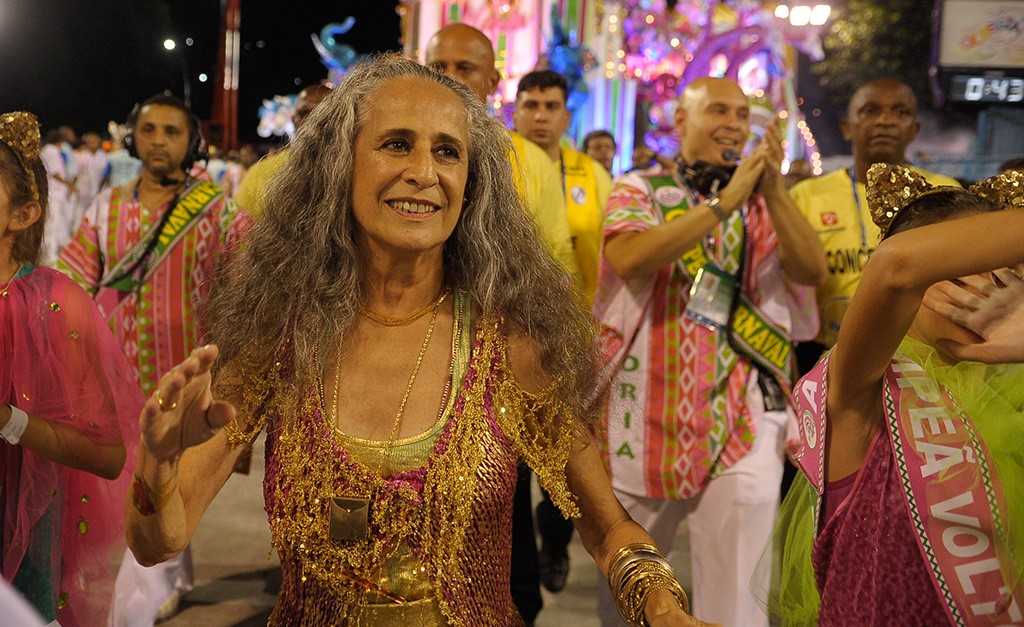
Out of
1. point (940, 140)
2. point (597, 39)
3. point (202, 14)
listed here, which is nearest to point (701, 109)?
point (597, 39)

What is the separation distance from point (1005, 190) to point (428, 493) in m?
1.16

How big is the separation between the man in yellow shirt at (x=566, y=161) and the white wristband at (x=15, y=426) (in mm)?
2673

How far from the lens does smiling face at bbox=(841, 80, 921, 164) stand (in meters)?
4.40

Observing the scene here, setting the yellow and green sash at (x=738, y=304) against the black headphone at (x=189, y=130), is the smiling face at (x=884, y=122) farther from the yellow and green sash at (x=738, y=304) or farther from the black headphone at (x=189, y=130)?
the black headphone at (x=189, y=130)

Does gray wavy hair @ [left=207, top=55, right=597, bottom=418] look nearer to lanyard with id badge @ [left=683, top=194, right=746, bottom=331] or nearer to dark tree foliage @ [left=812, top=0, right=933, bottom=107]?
lanyard with id badge @ [left=683, top=194, right=746, bottom=331]

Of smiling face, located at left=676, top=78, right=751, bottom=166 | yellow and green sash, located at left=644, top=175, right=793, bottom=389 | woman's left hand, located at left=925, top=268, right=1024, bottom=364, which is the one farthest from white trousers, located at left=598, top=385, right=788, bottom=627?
woman's left hand, located at left=925, top=268, right=1024, bottom=364

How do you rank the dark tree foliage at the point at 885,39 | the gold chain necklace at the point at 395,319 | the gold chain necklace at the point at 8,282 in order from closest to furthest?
the gold chain necklace at the point at 395,319, the gold chain necklace at the point at 8,282, the dark tree foliage at the point at 885,39

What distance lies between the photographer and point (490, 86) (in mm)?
4285

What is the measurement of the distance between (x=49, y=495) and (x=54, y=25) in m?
12.8

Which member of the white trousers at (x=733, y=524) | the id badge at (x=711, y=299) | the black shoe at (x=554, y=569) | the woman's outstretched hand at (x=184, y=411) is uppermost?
the woman's outstretched hand at (x=184, y=411)

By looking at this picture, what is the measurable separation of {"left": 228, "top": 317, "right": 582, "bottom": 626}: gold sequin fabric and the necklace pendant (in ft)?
0.04

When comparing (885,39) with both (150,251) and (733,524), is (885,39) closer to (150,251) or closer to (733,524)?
(150,251)

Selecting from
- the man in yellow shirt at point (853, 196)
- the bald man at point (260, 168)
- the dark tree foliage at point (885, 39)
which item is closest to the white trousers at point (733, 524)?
the man in yellow shirt at point (853, 196)

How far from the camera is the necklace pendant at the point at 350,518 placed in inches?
75.6
